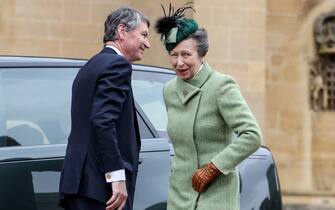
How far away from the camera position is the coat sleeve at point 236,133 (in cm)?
519

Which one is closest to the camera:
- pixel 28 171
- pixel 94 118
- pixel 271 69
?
pixel 94 118

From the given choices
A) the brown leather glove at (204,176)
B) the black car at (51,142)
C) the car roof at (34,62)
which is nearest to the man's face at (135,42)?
the brown leather glove at (204,176)

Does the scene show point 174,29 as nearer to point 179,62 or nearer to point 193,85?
point 179,62

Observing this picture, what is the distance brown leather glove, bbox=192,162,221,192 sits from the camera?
519 cm

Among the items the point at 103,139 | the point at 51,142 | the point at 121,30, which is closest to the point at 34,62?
the point at 51,142

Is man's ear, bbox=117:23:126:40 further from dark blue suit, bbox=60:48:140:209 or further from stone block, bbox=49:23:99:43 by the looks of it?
stone block, bbox=49:23:99:43

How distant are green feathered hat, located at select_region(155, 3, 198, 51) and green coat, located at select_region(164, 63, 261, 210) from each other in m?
0.18

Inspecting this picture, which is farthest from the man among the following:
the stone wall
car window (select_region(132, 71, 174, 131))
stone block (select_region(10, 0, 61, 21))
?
the stone wall

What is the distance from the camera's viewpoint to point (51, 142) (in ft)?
19.6

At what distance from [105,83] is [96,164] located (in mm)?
367

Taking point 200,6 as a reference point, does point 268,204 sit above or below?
below

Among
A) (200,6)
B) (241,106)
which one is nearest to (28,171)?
(241,106)

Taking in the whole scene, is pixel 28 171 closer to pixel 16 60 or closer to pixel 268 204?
pixel 16 60

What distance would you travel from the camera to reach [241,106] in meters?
5.23
